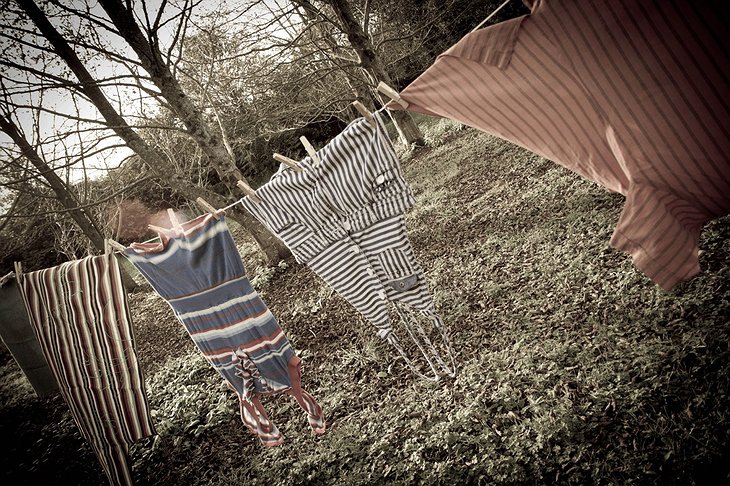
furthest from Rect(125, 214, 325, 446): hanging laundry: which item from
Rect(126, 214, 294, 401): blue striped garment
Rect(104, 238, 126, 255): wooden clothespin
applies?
Rect(104, 238, 126, 255): wooden clothespin

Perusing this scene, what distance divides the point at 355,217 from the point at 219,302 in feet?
3.77

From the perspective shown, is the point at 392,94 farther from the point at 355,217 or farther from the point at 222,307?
the point at 222,307

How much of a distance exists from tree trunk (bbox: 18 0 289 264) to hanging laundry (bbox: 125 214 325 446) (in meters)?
3.16

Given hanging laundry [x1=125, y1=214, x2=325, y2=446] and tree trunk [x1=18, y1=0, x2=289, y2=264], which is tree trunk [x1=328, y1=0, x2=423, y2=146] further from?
hanging laundry [x1=125, y1=214, x2=325, y2=446]

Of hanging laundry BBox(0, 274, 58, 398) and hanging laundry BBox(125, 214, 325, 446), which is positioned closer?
hanging laundry BBox(125, 214, 325, 446)

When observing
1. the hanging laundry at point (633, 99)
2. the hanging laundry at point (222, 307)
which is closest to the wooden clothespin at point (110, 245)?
the hanging laundry at point (222, 307)

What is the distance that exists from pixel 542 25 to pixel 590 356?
267 centimetres

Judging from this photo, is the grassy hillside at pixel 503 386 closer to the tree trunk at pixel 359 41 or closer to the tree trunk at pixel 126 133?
the tree trunk at pixel 126 133

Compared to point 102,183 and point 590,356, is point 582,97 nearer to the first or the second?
point 590,356

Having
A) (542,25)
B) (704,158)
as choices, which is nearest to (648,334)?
(704,158)

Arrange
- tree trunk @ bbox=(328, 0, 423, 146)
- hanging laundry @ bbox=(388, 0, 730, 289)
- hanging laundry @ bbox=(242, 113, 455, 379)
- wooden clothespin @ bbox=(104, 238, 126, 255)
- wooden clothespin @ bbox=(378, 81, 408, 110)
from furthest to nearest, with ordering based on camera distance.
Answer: tree trunk @ bbox=(328, 0, 423, 146) < wooden clothespin @ bbox=(104, 238, 126, 255) < hanging laundry @ bbox=(242, 113, 455, 379) < wooden clothespin @ bbox=(378, 81, 408, 110) < hanging laundry @ bbox=(388, 0, 730, 289)

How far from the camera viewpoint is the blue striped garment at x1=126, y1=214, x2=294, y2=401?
2393mm

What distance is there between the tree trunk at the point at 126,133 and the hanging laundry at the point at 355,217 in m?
3.62

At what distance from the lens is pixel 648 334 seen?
2.88 metres
